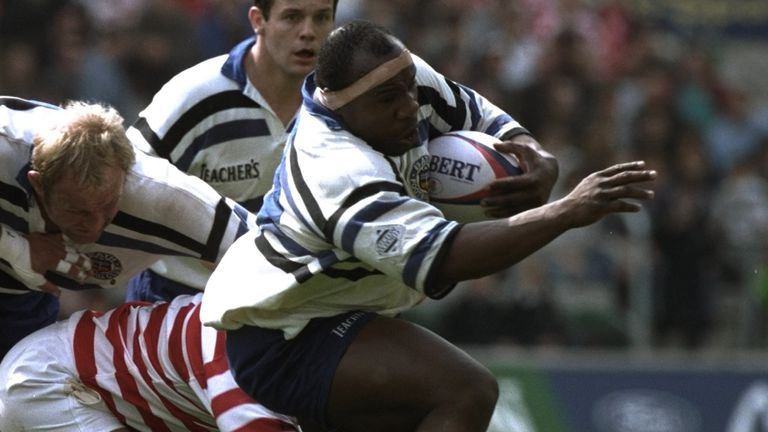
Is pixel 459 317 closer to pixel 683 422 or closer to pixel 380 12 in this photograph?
pixel 683 422

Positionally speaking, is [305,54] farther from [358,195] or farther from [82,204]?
[358,195]

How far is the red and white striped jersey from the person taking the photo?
521 centimetres

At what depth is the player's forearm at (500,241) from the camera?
173 inches

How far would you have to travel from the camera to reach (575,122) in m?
12.6

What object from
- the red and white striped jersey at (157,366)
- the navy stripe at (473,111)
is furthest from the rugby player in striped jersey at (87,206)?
the navy stripe at (473,111)

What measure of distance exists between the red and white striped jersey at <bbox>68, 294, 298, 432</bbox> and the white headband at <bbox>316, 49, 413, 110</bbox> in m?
0.99

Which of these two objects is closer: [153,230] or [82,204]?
[82,204]

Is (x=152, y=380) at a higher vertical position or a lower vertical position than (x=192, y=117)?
lower

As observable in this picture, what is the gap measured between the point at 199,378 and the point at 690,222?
744 cm

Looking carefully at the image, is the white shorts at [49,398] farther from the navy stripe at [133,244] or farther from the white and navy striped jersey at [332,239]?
the white and navy striped jersey at [332,239]

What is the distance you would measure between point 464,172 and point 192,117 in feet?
5.18

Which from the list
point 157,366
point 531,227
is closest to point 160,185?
point 157,366

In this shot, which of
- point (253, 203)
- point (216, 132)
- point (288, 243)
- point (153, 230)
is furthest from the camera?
point (253, 203)

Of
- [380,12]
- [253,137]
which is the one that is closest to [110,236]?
[253,137]
